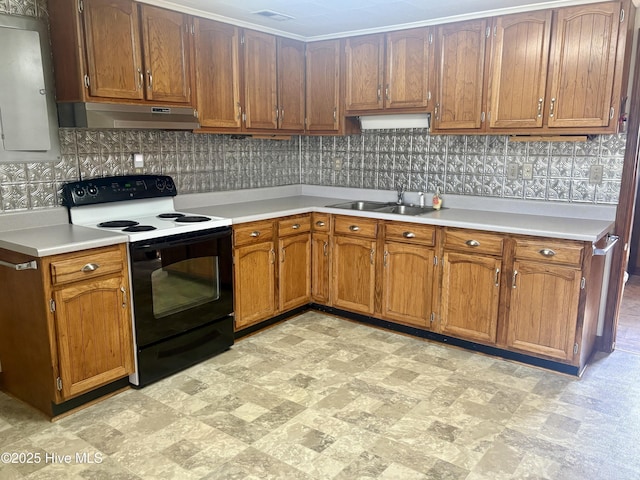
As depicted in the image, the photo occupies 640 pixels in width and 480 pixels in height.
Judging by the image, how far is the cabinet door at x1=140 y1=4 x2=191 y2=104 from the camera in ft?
10.1

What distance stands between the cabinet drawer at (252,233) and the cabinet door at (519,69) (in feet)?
5.73

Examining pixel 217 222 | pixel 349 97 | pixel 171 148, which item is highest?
pixel 349 97

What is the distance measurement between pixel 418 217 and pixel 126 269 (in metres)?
1.92

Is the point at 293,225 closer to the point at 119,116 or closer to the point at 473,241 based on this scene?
the point at 473,241

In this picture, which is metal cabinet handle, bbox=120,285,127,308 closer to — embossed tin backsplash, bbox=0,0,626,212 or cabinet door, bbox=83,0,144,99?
embossed tin backsplash, bbox=0,0,626,212

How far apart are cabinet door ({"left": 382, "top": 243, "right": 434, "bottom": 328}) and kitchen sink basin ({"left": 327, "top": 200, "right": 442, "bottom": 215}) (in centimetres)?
49

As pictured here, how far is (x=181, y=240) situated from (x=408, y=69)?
2.11 m

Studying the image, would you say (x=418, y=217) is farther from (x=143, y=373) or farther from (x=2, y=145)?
(x=2, y=145)

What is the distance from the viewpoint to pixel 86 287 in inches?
101

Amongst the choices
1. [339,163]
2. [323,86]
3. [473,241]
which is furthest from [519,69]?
[339,163]

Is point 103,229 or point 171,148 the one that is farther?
point 171,148

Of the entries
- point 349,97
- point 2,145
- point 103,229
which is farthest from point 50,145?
point 349,97

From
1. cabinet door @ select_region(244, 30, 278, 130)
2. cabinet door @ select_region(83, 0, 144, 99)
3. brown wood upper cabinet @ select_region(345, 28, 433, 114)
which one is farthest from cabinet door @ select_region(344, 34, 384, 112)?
cabinet door @ select_region(83, 0, 144, 99)

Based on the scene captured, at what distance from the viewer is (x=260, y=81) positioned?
3.91 m
